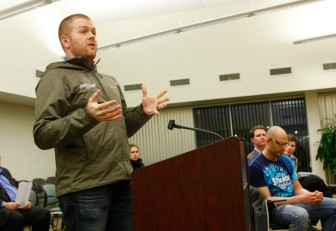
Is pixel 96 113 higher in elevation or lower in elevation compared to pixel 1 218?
higher

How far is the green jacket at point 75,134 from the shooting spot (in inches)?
53.8

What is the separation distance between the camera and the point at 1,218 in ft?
13.2

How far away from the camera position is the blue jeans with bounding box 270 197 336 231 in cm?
307

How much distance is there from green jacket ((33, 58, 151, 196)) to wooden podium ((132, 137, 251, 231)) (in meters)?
0.14

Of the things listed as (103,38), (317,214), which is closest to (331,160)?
(317,214)

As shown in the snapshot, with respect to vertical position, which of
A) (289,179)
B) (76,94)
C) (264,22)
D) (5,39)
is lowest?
(289,179)

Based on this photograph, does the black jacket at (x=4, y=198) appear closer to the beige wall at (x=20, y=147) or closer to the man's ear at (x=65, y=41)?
the beige wall at (x=20, y=147)

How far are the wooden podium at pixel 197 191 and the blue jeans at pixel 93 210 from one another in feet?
0.38

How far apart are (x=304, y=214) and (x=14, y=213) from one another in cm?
297

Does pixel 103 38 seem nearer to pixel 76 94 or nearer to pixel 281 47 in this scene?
pixel 281 47

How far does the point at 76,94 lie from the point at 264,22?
7808mm

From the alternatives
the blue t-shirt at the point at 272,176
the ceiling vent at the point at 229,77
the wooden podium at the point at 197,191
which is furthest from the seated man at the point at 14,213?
the ceiling vent at the point at 229,77

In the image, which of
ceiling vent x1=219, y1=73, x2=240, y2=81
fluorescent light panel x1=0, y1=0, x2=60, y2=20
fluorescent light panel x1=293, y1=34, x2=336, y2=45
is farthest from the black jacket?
fluorescent light panel x1=293, y1=34, x2=336, y2=45

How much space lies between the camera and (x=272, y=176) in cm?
340
